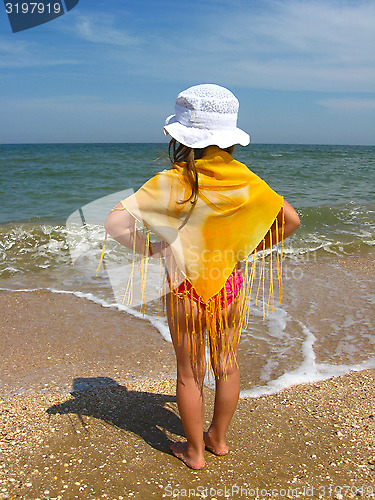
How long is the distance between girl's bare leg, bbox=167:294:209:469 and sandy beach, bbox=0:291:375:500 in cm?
11

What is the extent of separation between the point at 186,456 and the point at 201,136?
4.78 ft

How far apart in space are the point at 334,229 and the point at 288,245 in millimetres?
1651

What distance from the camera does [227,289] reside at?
1983mm

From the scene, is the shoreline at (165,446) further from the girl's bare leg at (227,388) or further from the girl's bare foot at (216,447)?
the girl's bare leg at (227,388)

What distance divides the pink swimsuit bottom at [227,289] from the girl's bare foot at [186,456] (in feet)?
2.44

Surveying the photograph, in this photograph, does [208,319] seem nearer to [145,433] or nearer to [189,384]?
[189,384]

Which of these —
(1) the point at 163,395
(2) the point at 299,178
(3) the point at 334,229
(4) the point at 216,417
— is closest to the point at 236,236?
(4) the point at 216,417

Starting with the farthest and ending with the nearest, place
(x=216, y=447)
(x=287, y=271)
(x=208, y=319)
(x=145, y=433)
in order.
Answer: (x=287, y=271)
(x=145, y=433)
(x=216, y=447)
(x=208, y=319)

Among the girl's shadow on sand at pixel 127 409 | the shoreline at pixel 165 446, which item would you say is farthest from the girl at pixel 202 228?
the girl's shadow on sand at pixel 127 409

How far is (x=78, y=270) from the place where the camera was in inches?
237

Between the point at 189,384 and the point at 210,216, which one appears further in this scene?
the point at 189,384

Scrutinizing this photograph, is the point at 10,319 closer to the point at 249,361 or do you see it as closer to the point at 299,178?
the point at 249,361

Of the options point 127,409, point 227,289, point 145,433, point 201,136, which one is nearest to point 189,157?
point 201,136

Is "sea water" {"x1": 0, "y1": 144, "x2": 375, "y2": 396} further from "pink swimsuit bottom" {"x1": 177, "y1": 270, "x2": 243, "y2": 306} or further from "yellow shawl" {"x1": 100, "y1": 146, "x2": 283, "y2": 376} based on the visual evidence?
"pink swimsuit bottom" {"x1": 177, "y1": 270, "x2": 243, "y2": 306}
